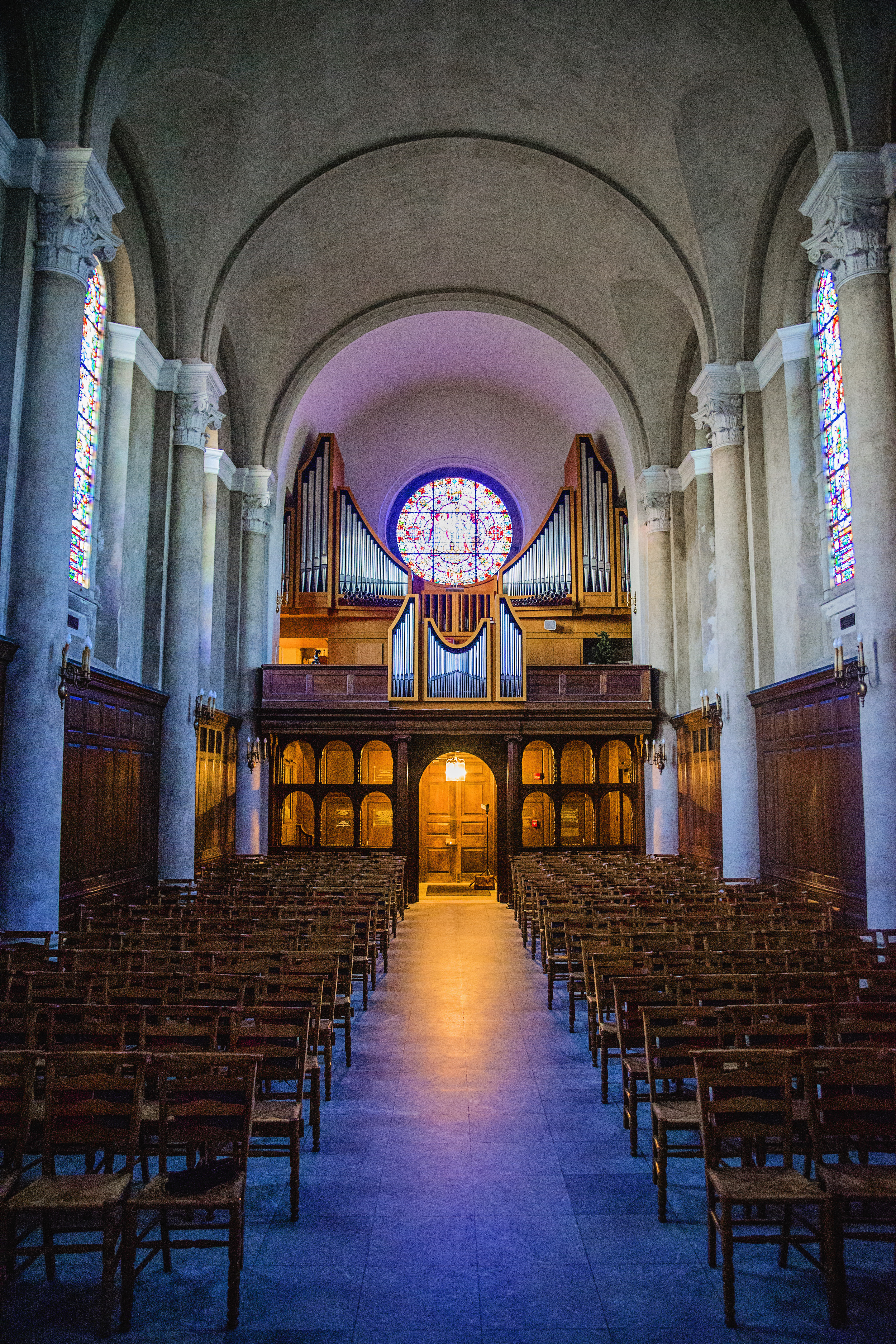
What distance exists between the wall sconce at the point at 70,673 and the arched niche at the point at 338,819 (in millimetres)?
12058

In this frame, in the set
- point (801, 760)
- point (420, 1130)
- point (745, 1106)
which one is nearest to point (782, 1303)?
point (745, 1106)

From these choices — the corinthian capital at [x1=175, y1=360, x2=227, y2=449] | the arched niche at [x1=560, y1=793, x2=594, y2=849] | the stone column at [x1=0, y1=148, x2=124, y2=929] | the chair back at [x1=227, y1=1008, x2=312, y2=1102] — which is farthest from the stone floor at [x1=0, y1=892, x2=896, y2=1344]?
the arched niche at [x1=560, y1=793, x2=594, y2=849]

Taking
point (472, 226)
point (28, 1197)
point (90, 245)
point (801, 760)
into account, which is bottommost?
point (28, 1197)

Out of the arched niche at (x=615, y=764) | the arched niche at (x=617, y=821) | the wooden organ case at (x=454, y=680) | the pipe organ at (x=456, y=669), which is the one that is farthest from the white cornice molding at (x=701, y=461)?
the arched niche at (x=617, y=821)

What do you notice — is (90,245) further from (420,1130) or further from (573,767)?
(573,767)

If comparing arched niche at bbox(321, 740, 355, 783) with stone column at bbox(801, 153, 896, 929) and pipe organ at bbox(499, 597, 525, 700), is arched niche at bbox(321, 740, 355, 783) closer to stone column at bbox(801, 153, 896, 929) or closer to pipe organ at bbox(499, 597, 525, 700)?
pipe organ at bbox(499, 597, 525, 700)

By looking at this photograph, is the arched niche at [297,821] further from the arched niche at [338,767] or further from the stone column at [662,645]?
the stone column at [662,645]

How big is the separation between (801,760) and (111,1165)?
1157cm

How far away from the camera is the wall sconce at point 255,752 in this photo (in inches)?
820

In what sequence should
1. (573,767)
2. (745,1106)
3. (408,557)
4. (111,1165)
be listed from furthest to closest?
(408,557)
(573,767)
(111,1165)
(745,1106)

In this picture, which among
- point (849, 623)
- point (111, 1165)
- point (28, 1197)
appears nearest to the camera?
point (28, 1197)

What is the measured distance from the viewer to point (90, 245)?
455 inches

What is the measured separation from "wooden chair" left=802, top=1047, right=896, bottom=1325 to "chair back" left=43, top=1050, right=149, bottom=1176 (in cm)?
286

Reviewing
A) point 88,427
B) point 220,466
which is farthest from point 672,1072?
point 220,466
